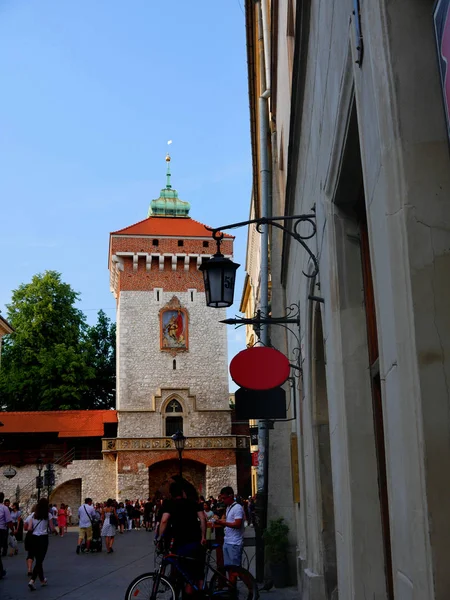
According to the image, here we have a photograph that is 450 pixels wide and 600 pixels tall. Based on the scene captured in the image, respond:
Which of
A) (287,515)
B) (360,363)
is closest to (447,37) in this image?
(360,363)

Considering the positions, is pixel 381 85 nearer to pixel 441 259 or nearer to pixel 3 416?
pixel 441 259

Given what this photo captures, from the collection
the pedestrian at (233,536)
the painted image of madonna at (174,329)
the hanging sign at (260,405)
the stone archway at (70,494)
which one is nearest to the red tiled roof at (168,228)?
the painted image of madonna at (174,329)

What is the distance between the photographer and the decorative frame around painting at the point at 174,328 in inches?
1858

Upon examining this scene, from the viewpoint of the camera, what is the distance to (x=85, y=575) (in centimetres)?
1447

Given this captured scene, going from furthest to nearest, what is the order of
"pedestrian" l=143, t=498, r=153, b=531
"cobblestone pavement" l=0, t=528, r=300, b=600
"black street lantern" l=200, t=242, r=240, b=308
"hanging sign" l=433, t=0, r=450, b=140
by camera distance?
"pedestrian" l=143, t=498, r=153, b=531 < "cobblestone pavement" l=0, t=528, r=300, b=600 < "black street lantern" l=200, t=242, r=240, b=308 < "hanging sign" l=433, t=0, r=450, b=140

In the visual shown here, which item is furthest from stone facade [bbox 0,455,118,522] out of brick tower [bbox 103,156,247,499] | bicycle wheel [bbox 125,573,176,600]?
bicycle wheel [bbox 125,573,176,600]

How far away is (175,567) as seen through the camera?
25.0ft

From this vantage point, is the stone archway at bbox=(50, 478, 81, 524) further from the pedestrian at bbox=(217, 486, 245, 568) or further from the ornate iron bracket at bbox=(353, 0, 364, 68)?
the ornate iron bracket at bbox=(353, 0, 364, 68)

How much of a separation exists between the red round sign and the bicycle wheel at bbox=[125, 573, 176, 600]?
2.17m

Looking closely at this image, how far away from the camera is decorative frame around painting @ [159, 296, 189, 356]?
155 feet

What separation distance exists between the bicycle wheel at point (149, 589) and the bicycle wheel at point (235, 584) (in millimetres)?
512

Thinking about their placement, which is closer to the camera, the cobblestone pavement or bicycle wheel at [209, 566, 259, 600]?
bicycle wheel at [209, 566, 259, 600]

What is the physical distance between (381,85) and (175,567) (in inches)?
244

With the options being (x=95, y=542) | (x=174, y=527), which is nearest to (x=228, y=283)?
(x=174, y=527)
